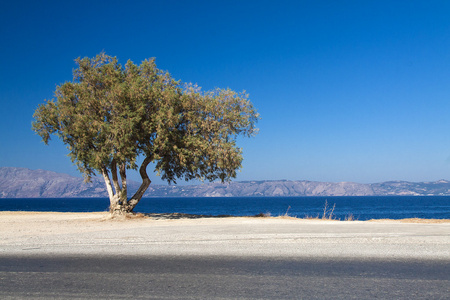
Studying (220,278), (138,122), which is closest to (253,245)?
(220,278)

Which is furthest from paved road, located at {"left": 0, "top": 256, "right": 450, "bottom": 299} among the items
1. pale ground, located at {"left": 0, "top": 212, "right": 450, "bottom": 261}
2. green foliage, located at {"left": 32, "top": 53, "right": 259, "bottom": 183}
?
green foliage, located at {"left": 32, "top": 53, "right": 259, "bottom": 183}

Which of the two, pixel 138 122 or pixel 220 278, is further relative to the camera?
pixel 138 122

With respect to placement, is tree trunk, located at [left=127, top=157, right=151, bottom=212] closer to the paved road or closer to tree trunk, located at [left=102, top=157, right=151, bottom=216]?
tree trunk, located at [left=102, top=157, right=151, bottom=216]

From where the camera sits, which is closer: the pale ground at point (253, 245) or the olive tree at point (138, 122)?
the pale ground at point (253, 245)

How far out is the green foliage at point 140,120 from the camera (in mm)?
21328

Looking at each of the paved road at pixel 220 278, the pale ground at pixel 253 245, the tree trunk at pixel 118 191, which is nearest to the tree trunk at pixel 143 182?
the tree trunk at pixel 118 191

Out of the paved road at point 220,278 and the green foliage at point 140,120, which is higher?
the green foliage at point 140,120

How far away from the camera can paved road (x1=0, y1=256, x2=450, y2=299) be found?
20.3ft

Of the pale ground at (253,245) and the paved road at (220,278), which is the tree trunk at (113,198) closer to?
the pale ground at (253,245)

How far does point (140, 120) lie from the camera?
21859mm

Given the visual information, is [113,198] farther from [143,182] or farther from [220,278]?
[220,278]

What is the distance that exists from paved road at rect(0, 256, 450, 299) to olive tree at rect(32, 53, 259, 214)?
12.5 m

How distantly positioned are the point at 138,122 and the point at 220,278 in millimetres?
15771

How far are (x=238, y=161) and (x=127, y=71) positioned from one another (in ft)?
28.0
